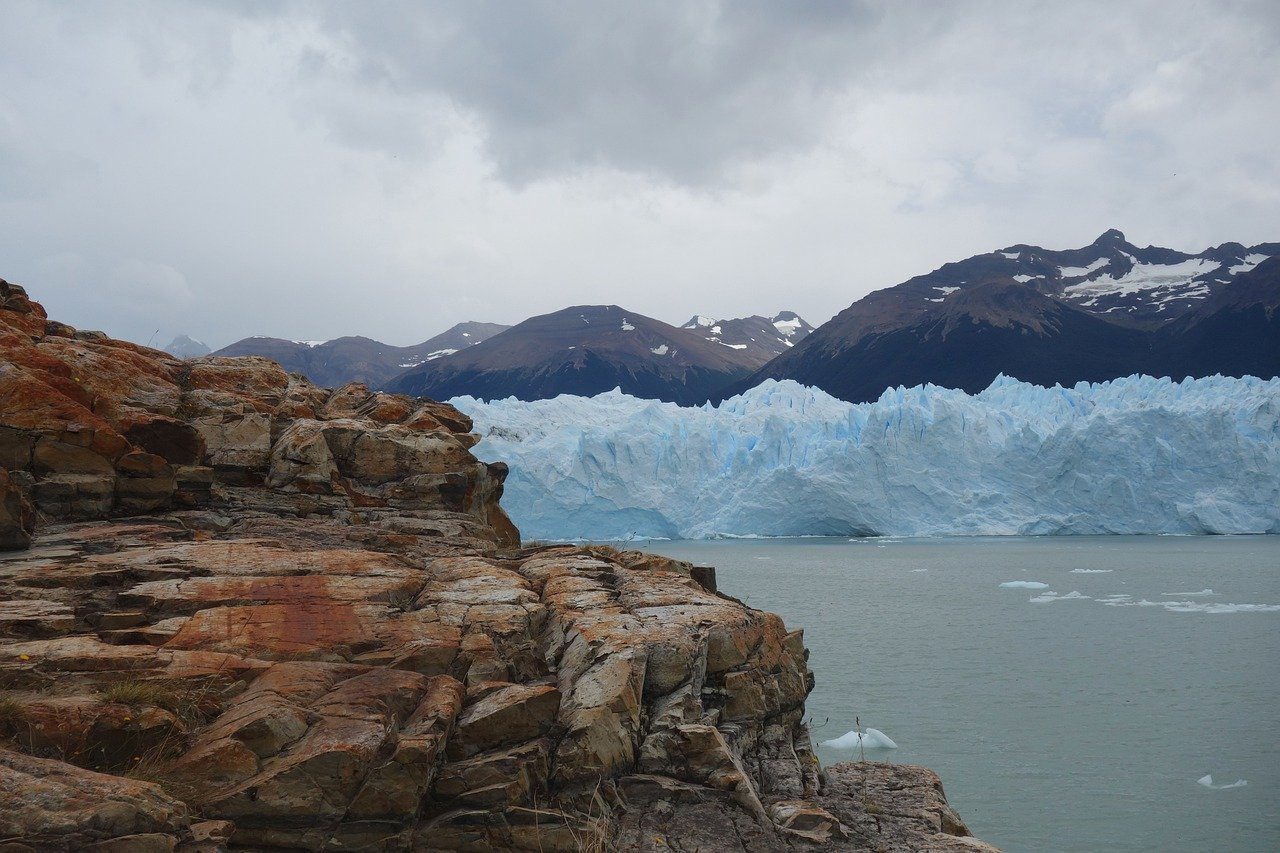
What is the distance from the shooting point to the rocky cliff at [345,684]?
4.25 m

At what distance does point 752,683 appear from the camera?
236 inches

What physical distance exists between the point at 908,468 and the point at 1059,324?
62.8m

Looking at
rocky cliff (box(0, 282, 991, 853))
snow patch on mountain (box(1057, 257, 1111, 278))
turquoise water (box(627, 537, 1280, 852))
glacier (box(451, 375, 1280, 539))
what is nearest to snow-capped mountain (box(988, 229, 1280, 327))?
snow patch on mountain (box(1057, 257, 1111, 278))

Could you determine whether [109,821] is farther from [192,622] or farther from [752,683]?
[752,683]

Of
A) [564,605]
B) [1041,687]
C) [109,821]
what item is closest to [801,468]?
Answer: [1041,687]

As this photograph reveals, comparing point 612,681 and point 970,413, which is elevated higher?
point 970,413

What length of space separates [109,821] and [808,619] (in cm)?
2202

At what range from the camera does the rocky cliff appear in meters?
4.25

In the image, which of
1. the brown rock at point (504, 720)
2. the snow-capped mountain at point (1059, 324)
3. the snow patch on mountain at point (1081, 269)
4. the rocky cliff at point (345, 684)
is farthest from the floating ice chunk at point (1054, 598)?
the snow patch on mountain at point (1081, 269)

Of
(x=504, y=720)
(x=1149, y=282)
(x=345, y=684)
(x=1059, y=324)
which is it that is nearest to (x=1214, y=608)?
(x=504, y=720)

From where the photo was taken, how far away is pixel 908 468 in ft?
158

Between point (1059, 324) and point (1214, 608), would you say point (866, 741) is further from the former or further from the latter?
point (1059, 324)

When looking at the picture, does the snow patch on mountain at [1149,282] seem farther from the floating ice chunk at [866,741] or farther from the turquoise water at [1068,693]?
the floating ice chunk at [866,741]

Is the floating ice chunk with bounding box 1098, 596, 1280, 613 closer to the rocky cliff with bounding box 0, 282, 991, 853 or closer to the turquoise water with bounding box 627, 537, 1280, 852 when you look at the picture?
the turquoise water with bounding box 627, 537, 1280, 852
